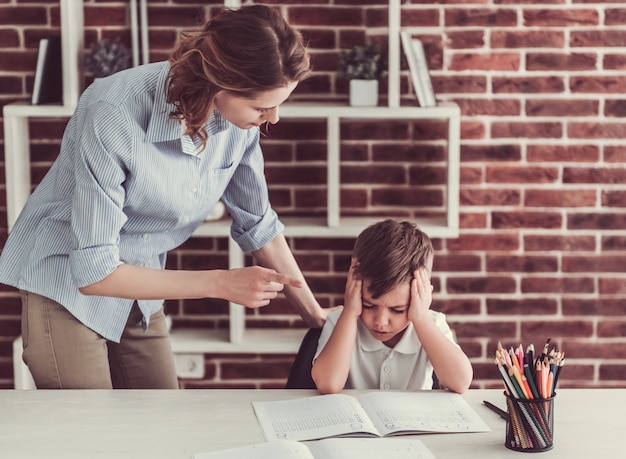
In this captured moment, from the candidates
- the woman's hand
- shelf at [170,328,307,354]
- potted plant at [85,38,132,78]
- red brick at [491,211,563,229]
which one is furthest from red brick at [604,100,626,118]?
the woman's hand

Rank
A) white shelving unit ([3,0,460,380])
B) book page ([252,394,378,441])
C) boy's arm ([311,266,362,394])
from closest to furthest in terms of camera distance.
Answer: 1. book page ([252,394,378,441])
2. boy's arm ([311,266,362,394])
3. white shelving unit ([3,0,460,380])

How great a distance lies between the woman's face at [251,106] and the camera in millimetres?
1851

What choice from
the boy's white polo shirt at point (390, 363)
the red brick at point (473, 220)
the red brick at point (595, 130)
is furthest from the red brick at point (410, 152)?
the boy's white polo shirt at point (390, 363)

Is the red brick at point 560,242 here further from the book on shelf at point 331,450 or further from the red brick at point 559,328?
the book on shelf at point 331,450

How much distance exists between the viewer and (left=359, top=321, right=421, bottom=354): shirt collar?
6.97 feet

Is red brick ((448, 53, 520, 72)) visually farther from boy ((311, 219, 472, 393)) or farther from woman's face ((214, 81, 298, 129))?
Answer: woman's face ((214, 81, 298, 129))

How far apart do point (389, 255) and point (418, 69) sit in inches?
42.4

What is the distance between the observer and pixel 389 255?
208 cm

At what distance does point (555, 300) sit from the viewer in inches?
130

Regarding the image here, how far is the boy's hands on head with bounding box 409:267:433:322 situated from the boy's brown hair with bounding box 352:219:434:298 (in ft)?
0.07

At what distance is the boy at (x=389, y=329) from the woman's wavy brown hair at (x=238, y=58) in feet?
1.55

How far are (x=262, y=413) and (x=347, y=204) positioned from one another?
155cm

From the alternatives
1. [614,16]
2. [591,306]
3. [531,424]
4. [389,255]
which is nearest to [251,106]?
[389,255]

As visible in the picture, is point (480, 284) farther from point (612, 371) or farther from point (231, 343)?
point (231, 343)
